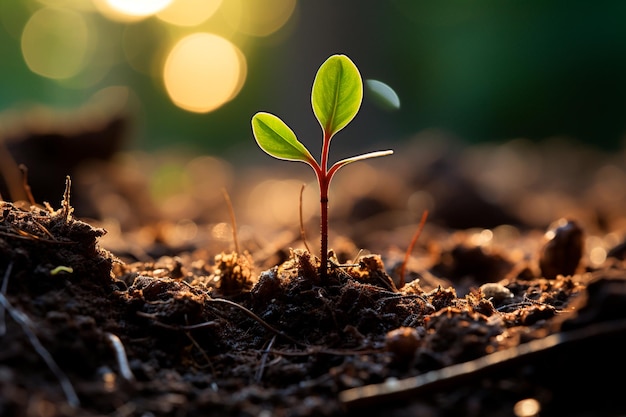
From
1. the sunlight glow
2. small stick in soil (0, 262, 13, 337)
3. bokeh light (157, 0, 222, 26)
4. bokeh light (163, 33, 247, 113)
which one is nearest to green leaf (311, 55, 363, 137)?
small stick in soil (0, 262, 13, 337)

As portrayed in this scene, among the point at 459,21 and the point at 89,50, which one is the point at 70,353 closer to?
the point at 459,21

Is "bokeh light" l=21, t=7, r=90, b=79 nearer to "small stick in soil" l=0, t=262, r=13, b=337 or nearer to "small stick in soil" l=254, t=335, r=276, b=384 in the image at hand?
"small stick in soil" l=0, t=262, r=13, b=337

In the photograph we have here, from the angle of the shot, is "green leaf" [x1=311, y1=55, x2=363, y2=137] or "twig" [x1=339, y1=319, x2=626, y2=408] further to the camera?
"green leaf" [x1=311, y1=55, x2=363, y2=137]

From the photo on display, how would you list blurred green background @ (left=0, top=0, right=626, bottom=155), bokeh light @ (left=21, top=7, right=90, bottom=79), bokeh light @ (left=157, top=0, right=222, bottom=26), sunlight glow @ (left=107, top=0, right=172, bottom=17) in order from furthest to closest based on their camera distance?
bokeh light @ (left=157, top=0, right=222, bottom=26), sunlight glow @ (left=107, top=0, right=172, bottom=17), bokeh light @ (left=21, top=7, right=90, bottom=79), blurred green background @ (left=0, top=0, right=626, bottom=155)

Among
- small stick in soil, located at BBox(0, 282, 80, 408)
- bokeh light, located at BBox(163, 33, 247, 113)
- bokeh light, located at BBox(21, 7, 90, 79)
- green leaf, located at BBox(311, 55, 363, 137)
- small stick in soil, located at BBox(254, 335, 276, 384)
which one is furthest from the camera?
bokeh light, located at BBox(163, 33, 247, 113)

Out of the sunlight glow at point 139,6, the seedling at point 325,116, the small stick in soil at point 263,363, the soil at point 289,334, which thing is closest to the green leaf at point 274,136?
the seedling at point 325,116

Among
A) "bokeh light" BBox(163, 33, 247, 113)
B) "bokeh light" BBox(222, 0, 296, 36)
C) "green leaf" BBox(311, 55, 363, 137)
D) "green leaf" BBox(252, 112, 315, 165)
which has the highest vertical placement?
"bokeh light" BBox(222, 0, 296, 36)
